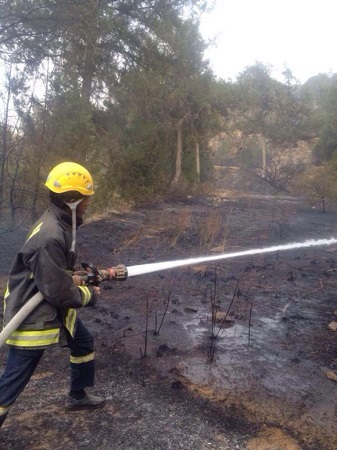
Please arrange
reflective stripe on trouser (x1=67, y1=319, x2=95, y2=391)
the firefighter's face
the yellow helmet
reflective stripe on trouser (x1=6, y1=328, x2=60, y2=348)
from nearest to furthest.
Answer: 1. reflective stripe on trouser (x1=6, y1=328, x2=60, y2=348)
2. the yellow helmet
3. the firefighter's face
4. reflective stripe on trouser (x1=67, y1=319, x2=95, y2=391)

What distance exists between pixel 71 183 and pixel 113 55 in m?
12.6

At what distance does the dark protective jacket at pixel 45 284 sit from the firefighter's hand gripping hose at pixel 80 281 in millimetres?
78

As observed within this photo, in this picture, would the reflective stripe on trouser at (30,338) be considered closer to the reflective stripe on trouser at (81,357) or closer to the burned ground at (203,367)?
the reflective stripe on trouser at (81,357)

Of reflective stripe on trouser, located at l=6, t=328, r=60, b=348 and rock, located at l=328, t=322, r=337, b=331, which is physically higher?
reflective stripe on trouser, located at l=6, t=328, r=60, b=348

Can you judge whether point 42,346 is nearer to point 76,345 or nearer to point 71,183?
point 76,345

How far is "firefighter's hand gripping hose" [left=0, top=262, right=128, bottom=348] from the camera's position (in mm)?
2516

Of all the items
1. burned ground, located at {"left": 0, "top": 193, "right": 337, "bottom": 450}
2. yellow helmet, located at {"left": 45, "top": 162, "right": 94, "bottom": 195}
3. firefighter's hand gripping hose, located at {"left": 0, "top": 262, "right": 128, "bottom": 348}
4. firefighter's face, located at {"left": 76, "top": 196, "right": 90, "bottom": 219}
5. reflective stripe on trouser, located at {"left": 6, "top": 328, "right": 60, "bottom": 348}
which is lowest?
burned ground, located at {"left": 0, "top": 193, "right": 337, "bottom": 450}

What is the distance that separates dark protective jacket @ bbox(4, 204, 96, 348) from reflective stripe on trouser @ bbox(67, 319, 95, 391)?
0.33 metres

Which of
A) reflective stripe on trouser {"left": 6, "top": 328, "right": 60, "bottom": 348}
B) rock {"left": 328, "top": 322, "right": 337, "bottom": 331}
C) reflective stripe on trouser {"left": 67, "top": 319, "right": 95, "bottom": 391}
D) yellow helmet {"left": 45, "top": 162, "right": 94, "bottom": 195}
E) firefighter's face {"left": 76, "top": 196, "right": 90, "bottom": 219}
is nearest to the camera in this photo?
reflective stripe on trouser {"left": 6, "top": 328, "right": 60, "bottom": 348}

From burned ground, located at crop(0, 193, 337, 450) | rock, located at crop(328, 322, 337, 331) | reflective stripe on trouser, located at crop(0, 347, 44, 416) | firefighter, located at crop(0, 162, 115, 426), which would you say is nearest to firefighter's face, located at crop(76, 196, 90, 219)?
firefighter, located at crop(0, 162, 115, 426)

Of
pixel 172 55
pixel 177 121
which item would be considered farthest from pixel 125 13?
pixel 177 121

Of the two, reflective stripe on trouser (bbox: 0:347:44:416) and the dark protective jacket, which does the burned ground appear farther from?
the dark protective jacket

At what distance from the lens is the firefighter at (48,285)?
2549 millimetres

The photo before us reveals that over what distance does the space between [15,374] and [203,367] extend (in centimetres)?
198
